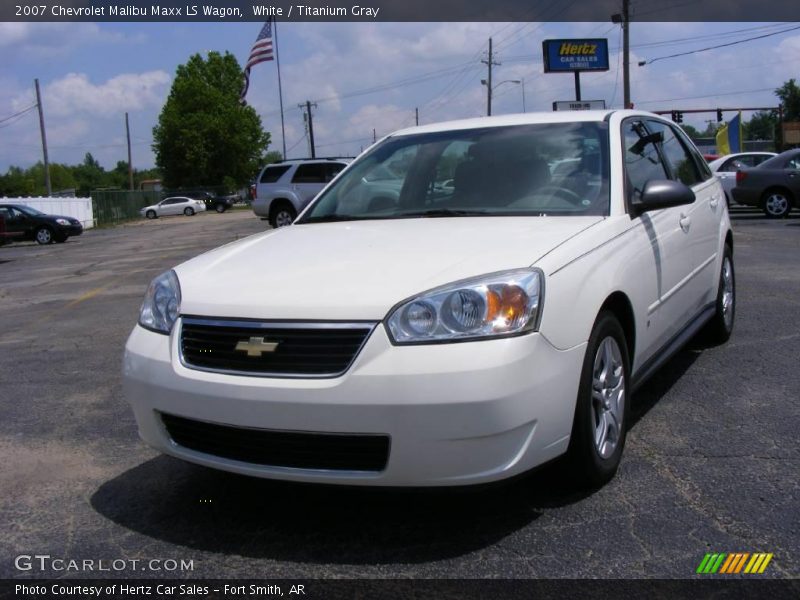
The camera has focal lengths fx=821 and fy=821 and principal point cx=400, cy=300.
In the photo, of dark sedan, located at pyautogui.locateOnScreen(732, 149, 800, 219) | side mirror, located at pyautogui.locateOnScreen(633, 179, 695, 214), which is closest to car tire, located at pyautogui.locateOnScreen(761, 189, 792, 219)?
dark sedan, located at pyautogui.locateOnScreen(732, 149, 800, 219)

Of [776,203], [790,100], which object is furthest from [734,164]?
[790,100]

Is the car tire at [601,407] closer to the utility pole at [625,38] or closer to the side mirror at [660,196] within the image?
the side mirror at [660,196]

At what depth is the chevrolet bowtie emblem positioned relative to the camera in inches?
115

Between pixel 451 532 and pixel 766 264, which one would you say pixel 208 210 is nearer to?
pixel 766 264

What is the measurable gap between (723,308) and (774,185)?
1350 cm

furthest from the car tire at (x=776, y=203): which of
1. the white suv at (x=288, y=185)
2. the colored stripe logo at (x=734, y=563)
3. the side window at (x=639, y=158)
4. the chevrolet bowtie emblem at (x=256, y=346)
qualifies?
the chevrolet bowtie emblem at (x=256, y=346)

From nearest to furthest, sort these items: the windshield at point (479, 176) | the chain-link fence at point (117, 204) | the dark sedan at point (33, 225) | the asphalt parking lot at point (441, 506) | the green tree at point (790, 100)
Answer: the asphalt parking lot at point (441, 506) → the windshield at point (479, 176) → the dark sedan at point (33, 225) → the chain-link fence at point (117, 204) → the green tree at point (790, 100)

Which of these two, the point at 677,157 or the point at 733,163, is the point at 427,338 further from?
the point at 733,163

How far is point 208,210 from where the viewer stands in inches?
2467

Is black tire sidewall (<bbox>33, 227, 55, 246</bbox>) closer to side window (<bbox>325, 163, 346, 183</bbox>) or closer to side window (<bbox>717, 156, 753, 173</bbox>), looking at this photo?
side window (<bbox>325, 163, 346, 183</bbox>)

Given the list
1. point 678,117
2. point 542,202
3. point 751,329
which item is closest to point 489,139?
point 542,202

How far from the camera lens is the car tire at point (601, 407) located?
317 cm

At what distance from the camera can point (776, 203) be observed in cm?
1792

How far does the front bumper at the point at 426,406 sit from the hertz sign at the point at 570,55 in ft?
125
